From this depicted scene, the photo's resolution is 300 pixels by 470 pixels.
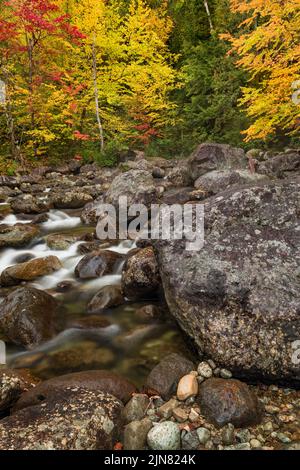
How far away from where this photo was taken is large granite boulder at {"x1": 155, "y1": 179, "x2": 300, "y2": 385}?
3350 millimetres

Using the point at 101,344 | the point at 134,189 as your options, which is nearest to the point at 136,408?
the point at 101,344

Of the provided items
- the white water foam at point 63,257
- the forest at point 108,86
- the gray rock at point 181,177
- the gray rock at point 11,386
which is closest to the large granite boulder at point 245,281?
the gray rock at point 11,386

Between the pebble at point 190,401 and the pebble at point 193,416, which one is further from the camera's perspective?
the pebble at point 190,401

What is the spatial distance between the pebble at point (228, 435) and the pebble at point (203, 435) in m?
0.13

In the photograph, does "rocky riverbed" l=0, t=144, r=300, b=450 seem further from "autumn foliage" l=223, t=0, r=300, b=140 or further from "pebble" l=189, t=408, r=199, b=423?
"autumn foliage" l=223, t=0, r=300, b=140

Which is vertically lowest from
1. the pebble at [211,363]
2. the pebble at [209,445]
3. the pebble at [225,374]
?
the pebble at [209,445]

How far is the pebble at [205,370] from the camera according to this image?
11.4 ft

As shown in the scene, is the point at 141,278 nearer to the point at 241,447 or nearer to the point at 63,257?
the point at 63,257

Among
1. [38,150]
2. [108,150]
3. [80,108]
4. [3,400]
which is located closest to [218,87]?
[108,150]

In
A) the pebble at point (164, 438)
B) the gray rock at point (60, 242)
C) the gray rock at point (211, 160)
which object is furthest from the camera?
the gray rock at point (211, 160)

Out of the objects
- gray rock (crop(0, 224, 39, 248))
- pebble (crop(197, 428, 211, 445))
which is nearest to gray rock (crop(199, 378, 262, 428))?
pebble (crop(197, 428, 211, 445))

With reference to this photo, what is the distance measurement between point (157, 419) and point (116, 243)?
5097mm

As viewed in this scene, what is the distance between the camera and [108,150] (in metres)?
17.8

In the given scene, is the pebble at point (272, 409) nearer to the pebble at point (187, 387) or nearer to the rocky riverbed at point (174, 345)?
the rocky riverbed at point (174, 345)
